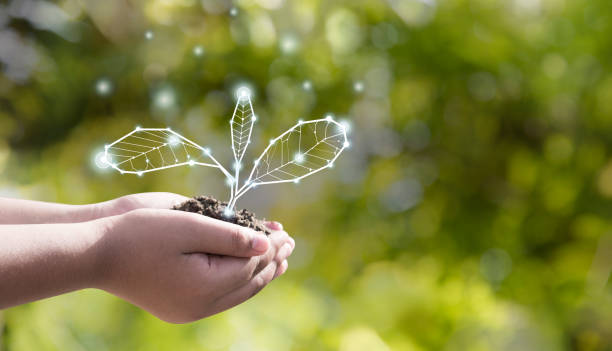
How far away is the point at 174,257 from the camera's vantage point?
280mm

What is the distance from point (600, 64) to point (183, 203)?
74 cm

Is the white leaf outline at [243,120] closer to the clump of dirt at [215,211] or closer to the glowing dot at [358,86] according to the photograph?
the clump of dirt at [215,211]

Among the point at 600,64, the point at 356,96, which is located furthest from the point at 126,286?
the point at 600,64

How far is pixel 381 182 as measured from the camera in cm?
82

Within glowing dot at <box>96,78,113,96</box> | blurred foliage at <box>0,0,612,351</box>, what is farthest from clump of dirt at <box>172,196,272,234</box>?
glowing dot at <box>96,78,113,96</box>

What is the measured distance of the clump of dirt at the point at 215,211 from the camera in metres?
0.33

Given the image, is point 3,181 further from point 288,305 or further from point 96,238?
point 96,238

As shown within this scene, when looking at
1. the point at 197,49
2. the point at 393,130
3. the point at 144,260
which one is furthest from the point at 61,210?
the point at 393,130

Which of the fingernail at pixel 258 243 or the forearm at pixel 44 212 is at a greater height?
the forearm at pixel 44 212

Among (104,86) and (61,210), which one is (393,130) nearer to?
(104,86)

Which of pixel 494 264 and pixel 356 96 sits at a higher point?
pixel 356 96

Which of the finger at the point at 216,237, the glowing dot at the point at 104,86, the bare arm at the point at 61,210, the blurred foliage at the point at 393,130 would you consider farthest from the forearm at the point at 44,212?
the glowing dot at the point at 104,86

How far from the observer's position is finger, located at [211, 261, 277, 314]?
12.1 inches

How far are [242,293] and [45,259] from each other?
0.37 ft
